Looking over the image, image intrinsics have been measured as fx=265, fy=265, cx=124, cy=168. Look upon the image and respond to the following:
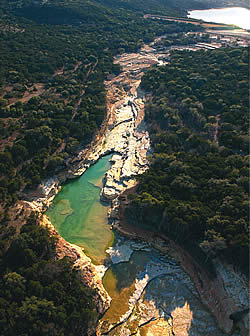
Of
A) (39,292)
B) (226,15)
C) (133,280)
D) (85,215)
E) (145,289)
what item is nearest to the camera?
(39,292)

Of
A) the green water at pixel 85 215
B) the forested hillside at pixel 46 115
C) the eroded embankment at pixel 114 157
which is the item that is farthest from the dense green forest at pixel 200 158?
the forested hillside at pixel 46 115

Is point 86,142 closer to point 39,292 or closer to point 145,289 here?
point 145,289

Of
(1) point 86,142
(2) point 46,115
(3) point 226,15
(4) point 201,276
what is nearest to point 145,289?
(4) point 201,276

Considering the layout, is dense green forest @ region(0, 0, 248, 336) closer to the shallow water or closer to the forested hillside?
the forested hillside

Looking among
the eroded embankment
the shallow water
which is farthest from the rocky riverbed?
the shallow water

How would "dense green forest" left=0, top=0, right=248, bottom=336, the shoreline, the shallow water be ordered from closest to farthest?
the shoreline → "dense green forest" left=0, top=0, right=248, bottom=336 → the shallow water

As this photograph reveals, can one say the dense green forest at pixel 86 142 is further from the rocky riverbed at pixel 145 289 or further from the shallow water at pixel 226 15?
the shallow water at pixel 226 15
